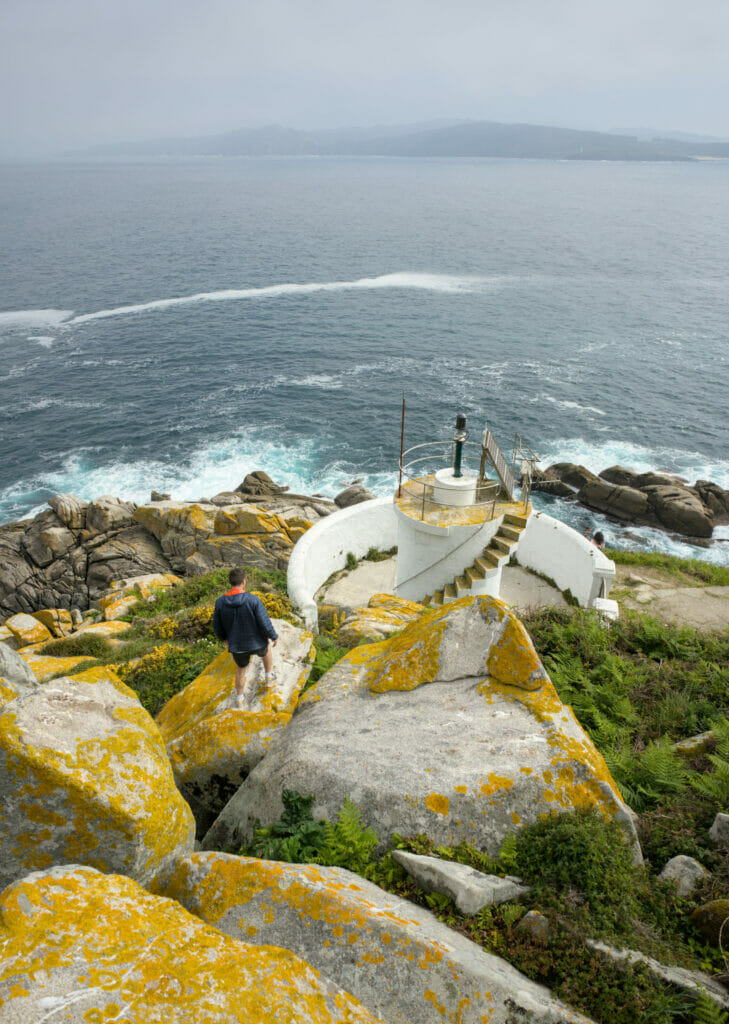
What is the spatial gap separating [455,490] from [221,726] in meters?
7.91

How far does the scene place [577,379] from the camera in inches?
1885

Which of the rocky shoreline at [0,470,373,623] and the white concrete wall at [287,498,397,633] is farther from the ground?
the white concrete wall at [287,498,397,633]

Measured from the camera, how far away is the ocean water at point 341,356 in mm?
37125

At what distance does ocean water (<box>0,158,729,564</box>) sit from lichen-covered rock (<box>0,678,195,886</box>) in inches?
1144

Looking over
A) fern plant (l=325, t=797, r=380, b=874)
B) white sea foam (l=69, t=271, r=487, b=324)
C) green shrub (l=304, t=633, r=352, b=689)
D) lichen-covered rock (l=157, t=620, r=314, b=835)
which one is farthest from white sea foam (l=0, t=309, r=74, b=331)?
fern plant (l=325, t=797, r=380, b=874)

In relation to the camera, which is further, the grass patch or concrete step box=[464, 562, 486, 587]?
the grass patch

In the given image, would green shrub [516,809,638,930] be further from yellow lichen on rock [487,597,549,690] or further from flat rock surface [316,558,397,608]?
flat rock surface [316,558,397,608]

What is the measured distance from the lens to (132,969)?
307cm

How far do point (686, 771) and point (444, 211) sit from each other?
15526cm

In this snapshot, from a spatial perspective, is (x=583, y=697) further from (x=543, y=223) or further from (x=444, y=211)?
(x=444, y=211)

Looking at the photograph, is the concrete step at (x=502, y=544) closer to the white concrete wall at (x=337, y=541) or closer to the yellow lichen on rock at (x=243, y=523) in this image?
A: the white concrete wall at (x=337, y=541)

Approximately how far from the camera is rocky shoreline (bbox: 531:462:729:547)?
3038 cm

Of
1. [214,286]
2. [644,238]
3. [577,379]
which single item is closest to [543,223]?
[644,238]

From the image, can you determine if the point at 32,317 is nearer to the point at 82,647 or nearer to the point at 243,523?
the point at 243,523
